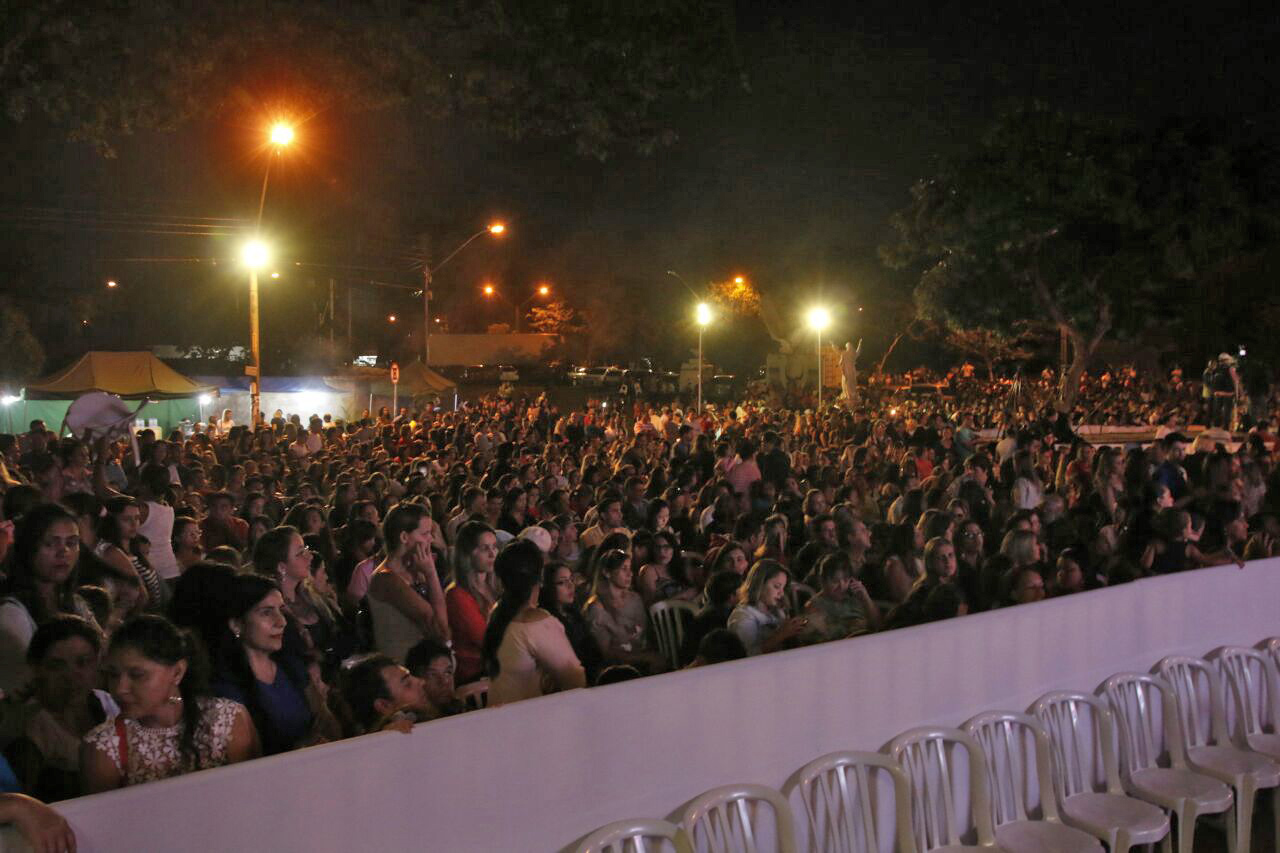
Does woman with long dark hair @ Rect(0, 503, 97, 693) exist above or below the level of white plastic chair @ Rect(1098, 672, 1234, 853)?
above

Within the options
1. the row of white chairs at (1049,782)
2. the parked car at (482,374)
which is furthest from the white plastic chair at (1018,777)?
the parked car at (482,374)

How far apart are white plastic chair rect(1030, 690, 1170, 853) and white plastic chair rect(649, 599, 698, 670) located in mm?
1897

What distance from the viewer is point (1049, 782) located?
188 inches

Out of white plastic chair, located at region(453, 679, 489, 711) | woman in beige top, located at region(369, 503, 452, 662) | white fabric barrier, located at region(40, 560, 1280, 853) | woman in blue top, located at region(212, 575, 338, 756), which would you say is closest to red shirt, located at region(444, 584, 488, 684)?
woman in beige top, located at region(369, 503, 452, 662)

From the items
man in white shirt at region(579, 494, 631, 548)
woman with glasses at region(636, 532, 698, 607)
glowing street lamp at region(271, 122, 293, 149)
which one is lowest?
woman with glasses at region(636, 532, 698, 607)

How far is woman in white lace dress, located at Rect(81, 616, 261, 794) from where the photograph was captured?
3029 millimetres

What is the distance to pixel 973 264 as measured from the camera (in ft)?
89.2

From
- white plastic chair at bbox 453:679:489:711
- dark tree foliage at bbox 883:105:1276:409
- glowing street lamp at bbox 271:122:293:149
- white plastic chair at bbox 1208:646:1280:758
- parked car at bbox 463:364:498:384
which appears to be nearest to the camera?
white plastic chair at bbox 453:679:489:711

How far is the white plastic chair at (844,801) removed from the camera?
4.19m

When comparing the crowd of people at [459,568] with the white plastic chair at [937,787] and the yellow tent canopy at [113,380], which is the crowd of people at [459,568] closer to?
the white plastic chair at [937,787]

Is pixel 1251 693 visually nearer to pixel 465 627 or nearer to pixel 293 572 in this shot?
pixel 465 627

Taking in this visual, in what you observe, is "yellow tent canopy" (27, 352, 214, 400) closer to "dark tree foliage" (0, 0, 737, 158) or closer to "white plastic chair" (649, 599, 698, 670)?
"dark tree foliage" (0, 0, 737, 158)

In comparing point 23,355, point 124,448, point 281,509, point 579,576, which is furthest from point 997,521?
point 23,355

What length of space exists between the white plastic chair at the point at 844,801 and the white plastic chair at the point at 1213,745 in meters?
2.00
